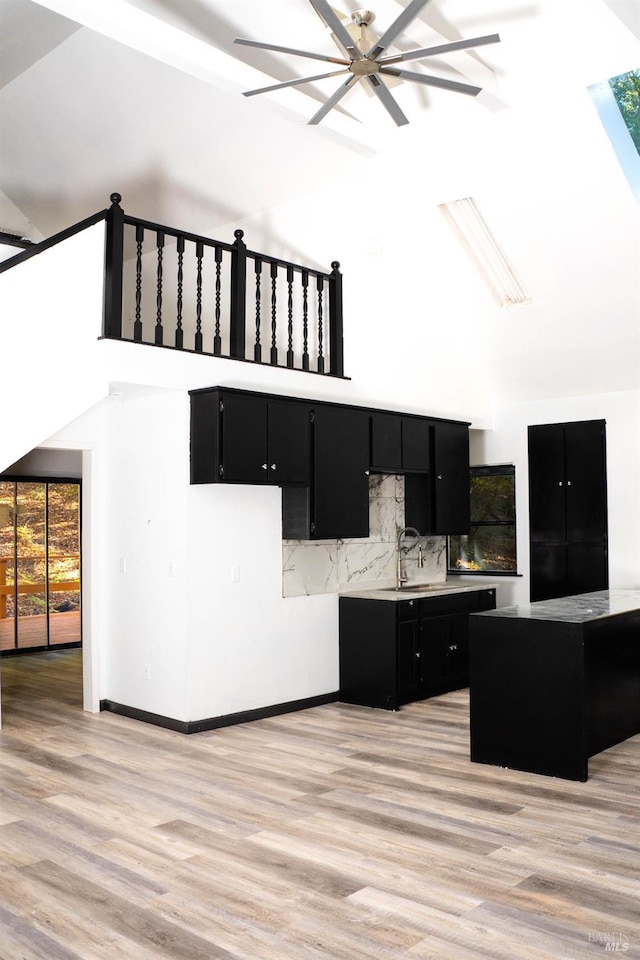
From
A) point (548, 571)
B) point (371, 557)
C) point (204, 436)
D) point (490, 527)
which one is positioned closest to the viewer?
point (204, 436)

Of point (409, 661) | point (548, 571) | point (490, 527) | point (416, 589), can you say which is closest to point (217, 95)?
point (416, 589)

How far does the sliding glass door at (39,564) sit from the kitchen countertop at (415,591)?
469 cm

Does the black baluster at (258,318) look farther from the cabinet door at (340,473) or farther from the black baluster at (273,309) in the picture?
the cabinet door at (340,473)

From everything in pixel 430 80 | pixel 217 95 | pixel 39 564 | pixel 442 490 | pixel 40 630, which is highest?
pixel 217 95

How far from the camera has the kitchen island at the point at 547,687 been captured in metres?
4.92

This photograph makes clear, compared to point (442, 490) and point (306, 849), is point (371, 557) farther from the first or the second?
point (306, 849)

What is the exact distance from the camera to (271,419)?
632cm

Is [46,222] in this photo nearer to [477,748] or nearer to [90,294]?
[90,294]

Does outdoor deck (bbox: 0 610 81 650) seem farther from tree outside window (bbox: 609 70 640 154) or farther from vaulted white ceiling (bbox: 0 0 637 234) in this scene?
tree outside window (bbox: 609 70 640 154)

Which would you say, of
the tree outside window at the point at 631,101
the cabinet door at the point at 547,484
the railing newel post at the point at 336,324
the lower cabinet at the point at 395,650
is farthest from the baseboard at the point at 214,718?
the tree outside window at the point at 631,101

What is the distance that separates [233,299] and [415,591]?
10.1 ft

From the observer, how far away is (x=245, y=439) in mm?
6117

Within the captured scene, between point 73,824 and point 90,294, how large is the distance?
3.40 m

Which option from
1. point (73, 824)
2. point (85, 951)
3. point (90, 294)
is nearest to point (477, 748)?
point (73, 824)
